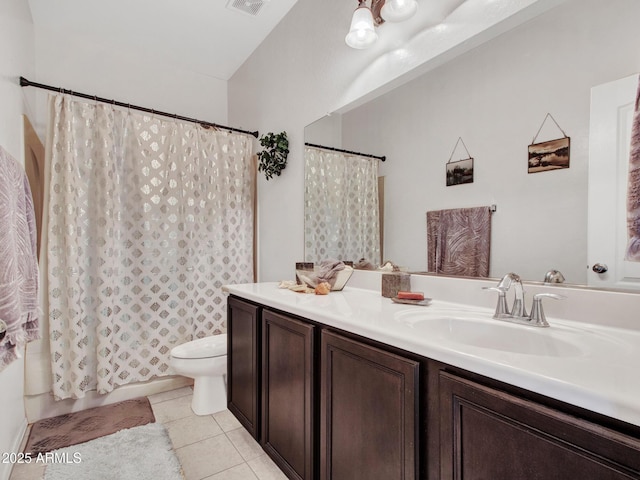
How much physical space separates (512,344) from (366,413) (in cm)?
48

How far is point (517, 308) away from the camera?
104 cm

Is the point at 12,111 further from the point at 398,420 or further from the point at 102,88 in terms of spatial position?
the point at 398,420

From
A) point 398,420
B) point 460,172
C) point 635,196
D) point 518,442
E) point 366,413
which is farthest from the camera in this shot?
point 460,172

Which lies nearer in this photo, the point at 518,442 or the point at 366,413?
the point at 518,442

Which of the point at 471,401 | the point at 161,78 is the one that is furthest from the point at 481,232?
the point at 161,78

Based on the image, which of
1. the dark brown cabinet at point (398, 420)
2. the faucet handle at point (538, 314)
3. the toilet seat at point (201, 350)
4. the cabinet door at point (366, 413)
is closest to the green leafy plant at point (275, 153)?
the dark brown cabinet at point (398, 420)

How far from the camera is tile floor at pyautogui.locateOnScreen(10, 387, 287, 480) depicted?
157cm

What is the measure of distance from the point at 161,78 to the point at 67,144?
4.06 ft

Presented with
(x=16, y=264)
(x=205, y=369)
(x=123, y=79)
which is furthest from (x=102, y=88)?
(x=205, y=369)

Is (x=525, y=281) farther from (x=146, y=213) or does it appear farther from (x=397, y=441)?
(x=146, y=213)

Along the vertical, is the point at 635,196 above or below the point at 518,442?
above

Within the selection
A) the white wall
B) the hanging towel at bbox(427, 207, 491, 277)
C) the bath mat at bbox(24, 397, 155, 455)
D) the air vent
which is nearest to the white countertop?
the hanging towel at bbox(427, 207, 491, 277)

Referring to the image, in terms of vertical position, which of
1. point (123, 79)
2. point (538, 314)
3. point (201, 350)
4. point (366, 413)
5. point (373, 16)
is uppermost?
point (123, 79)

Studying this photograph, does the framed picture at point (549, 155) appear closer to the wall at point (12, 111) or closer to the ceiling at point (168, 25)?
the ceiling at point (168, 25)
